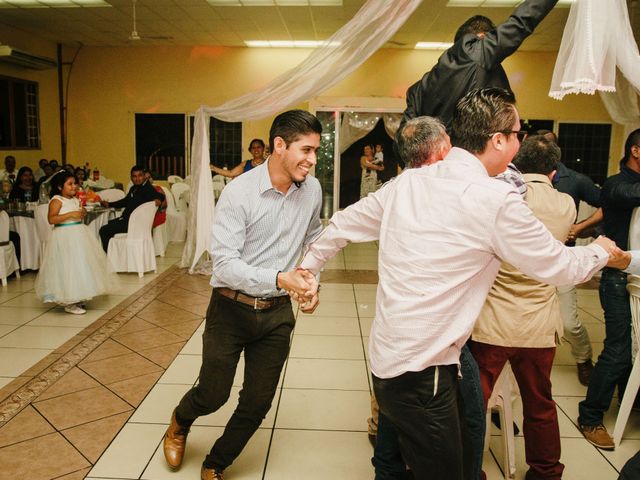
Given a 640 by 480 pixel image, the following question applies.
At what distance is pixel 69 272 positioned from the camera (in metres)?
4.84

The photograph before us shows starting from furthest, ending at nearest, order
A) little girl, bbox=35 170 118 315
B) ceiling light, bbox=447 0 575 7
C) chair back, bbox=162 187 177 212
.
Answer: chair back, bbox=162 187 177 212 < ceiling light, bbox=447 0 575 7 < little girl, bbox=35 170 118 315

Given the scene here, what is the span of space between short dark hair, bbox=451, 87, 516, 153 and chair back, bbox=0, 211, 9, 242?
5.31 m

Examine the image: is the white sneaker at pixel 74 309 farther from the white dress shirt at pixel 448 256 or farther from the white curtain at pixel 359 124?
the white curtain at pixel 359 124

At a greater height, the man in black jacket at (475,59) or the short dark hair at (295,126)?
the man in black jacket at (475,59)

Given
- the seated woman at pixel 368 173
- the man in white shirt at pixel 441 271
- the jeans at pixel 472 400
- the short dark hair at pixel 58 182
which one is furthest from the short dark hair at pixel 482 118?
the seated woman at pixel 368 173

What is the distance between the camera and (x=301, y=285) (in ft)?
6.23

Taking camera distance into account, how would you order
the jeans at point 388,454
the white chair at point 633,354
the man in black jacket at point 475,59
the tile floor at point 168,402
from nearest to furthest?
the jeans at point 388,454 → the man in black jacket at point 475,59 → the tile floor at point 168,402 → the white chair at point 633,354

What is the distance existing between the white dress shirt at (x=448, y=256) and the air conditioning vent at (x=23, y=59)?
29.6ft

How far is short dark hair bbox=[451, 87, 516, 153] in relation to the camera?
65.5 inches

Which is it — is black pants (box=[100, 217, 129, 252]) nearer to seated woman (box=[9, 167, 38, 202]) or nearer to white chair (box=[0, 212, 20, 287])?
white chair (box=[0, 212, 20, 287])

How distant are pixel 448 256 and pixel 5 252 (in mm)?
5558

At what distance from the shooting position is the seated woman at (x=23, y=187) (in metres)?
7.14

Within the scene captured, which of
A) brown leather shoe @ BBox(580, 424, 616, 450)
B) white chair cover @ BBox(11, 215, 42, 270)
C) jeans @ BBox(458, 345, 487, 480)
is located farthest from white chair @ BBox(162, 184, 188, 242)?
jeans @ BBox(458, 345, 487, 480)

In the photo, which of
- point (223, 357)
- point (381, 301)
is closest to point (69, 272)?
point (223, 357)
